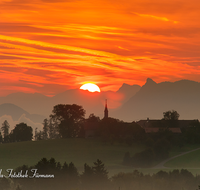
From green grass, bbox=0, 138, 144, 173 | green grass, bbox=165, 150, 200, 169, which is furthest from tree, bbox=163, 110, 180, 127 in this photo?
green grass, bbox=165, 150, 200, 169

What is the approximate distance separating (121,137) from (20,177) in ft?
238

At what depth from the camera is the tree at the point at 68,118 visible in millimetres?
136625

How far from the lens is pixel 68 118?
449ft

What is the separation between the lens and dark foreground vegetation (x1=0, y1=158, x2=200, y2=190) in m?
48.9

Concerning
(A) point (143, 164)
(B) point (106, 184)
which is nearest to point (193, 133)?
(A) point (143, 164)

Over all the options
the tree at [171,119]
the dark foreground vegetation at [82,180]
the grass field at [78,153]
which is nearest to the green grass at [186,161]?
the grass field at [78,153]

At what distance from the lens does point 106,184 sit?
53688 mm

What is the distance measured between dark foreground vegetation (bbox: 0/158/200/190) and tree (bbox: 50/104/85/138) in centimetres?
7785

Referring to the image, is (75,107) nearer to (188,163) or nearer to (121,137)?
(121,137)

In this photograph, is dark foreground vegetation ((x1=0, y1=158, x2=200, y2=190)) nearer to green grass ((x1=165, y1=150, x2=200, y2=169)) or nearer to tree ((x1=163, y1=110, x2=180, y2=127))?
green grass ((x1=165, y1=150, x2=200, y2=169))

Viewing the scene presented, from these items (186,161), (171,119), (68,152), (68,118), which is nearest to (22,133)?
(68,118)

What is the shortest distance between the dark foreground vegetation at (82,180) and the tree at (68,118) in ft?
255

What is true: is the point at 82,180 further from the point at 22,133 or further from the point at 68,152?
the point at 22,133

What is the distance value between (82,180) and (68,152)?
181 ft
